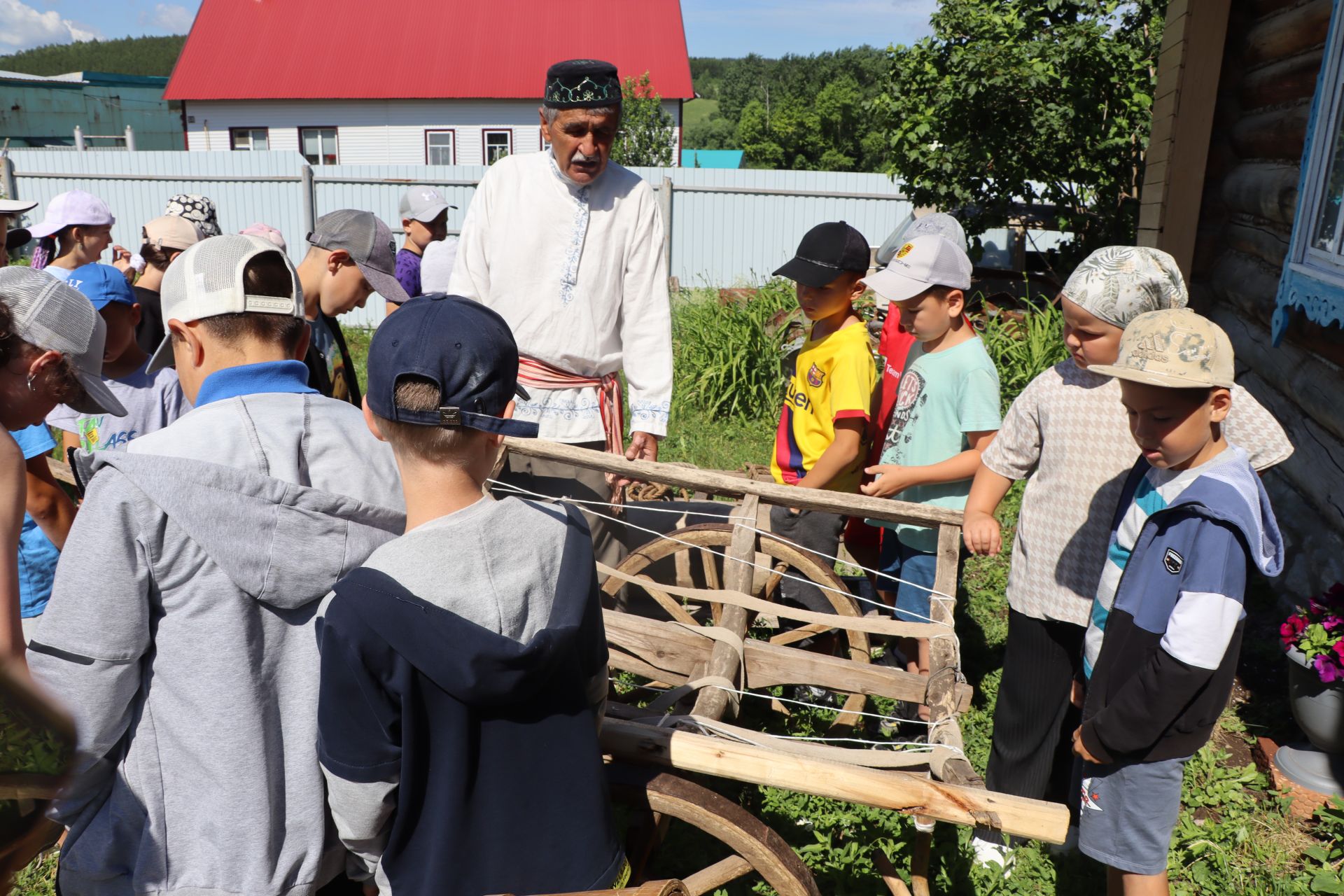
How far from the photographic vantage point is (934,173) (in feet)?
30.0

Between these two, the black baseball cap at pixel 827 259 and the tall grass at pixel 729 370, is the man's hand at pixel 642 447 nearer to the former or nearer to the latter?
the black baseball cap at pixel 827 259

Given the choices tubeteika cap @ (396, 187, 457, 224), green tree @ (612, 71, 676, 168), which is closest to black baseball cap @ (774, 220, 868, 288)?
tubeteika cap @ (396, 187, 457, 224)

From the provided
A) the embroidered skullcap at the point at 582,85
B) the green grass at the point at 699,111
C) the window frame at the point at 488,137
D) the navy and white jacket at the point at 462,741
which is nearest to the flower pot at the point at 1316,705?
the navy and white jacket at the point at 462,741

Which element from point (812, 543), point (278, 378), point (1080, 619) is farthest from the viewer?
point (812, 543)

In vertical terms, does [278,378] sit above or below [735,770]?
above

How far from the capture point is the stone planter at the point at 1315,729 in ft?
9.91

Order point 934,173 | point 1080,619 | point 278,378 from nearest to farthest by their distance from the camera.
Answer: point 278,378
point 1080,619
point 934,173

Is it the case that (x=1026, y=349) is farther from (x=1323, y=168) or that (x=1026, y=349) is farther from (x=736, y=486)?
(x=736, y=486)

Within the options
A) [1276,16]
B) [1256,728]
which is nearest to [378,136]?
[1276,16]

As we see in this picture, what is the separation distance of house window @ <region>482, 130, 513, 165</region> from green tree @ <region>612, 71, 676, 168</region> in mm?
3413

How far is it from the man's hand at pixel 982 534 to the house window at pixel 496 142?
23.3m

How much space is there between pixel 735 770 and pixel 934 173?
326 inches

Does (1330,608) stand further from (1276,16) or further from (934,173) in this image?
(934,173)

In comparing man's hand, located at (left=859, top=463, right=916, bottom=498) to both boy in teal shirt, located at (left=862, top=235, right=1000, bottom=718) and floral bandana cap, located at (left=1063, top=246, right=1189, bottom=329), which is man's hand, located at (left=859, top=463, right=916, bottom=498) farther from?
floral bandana cap, located at (left=1063, top=246, right=1189, bottom=329)
